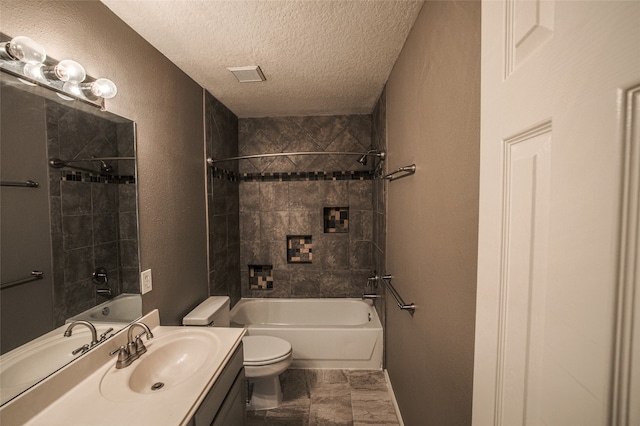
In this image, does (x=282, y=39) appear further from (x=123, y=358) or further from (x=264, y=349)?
(x=264, y=349)

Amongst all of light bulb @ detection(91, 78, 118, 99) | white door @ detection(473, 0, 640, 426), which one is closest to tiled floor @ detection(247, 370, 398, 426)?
white door @ detection(473, 0, 640, 426)

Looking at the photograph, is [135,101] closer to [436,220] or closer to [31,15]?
[31,15]

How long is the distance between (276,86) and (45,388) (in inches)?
89.5

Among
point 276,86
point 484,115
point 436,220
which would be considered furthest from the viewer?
point 276,86

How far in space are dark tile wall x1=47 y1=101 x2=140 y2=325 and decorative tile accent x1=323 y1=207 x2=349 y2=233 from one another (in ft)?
6.50

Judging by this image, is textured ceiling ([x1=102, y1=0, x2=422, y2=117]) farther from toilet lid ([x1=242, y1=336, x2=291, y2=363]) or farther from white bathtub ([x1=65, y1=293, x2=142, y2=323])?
toilet lid ([x1=242, y1=336, x2=291, y2=363])

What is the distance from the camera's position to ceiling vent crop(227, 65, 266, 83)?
6.31 ft

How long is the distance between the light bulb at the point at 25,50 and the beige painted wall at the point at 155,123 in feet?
0.20

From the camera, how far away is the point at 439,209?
1111 millimetres

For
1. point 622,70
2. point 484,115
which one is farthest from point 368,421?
point 622,70

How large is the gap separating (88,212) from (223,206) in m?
1.48

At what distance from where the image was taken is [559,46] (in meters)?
0.38

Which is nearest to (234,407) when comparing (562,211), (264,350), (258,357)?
(258,357)

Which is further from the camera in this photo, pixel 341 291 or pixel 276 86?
pixel 341 291
